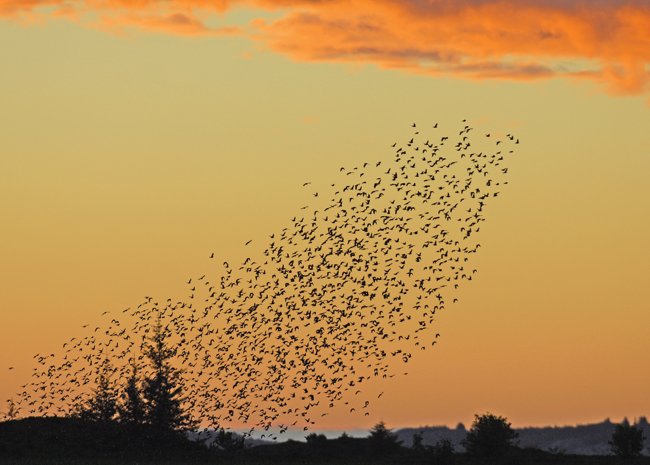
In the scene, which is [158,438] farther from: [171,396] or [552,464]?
[552,464]

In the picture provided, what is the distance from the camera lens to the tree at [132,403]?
3211 inches

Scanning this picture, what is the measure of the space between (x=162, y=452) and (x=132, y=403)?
39.2 ft

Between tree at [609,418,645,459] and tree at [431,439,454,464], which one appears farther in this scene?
tree at [609,418,645,459]

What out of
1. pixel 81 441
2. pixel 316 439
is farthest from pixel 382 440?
pixel 81 441

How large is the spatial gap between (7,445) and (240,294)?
23.9 m

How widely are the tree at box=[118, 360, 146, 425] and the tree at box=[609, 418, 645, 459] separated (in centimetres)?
3092

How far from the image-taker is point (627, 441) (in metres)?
73.5

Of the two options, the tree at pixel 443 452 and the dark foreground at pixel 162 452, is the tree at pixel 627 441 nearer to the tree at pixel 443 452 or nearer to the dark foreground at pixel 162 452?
the dark foreground at pixel 162 452

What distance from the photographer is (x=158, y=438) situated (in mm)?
74125

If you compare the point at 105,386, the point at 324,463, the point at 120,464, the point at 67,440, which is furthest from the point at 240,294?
the point at 105,386

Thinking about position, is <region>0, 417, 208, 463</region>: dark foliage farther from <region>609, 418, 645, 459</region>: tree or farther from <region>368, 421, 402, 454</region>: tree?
<region>609, 418, 645, 459</region>: tree

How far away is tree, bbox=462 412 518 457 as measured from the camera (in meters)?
72.0

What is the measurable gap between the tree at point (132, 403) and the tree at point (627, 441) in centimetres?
3092

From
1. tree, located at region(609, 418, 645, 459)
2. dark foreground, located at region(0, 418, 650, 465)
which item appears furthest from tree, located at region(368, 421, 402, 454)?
tree, located at region(609, 418, 645, 459)
